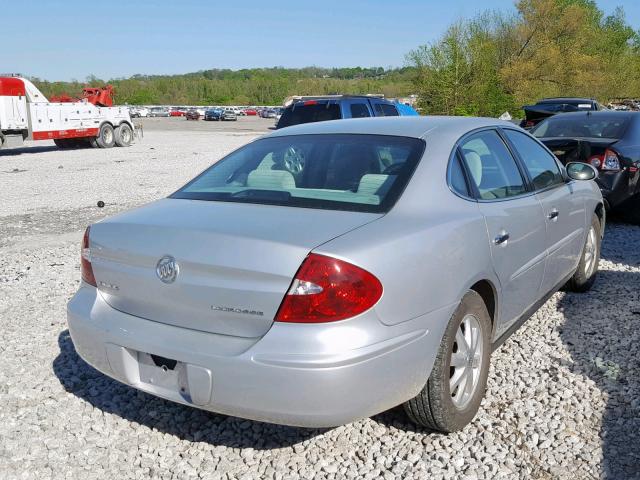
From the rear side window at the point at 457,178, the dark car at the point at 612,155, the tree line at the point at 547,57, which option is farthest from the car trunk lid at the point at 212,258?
the tree line at the point at 547,57

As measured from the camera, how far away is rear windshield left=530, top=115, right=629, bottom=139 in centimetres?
802

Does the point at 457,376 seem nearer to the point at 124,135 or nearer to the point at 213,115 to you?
the point at 124,135

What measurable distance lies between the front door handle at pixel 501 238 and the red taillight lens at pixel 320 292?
1132 millimetres

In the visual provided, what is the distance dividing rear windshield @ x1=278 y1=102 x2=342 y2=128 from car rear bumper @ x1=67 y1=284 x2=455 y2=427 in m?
9.48

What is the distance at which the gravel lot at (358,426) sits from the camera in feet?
9.31

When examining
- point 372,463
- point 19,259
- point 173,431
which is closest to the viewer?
point 372,463

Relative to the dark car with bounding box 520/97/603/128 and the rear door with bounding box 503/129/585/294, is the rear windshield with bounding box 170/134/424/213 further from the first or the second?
the dark car with bounding box 520/97/603/128

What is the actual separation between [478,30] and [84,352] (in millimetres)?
44627

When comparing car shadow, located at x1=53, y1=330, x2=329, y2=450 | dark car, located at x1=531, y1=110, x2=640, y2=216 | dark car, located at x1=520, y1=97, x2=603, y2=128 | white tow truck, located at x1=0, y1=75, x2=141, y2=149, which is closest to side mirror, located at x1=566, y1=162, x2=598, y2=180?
car shadow, located at x1=53, y1=330, x2=329, y2=450

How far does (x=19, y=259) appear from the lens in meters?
6.68

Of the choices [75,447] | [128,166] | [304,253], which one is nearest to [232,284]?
[304,253]

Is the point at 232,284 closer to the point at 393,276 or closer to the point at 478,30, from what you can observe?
the point at 393,276

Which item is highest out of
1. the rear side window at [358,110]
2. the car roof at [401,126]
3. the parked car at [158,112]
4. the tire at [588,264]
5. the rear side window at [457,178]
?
the car roof at [401,126]

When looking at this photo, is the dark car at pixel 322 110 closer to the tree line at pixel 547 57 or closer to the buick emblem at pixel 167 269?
the buick emblem at pixel 167 269
